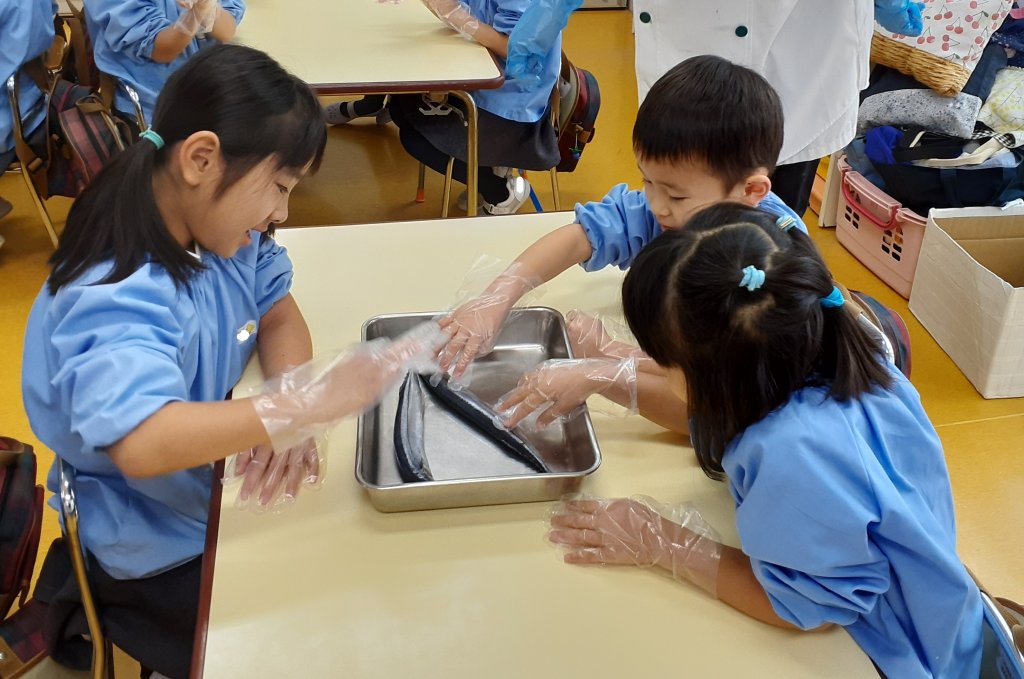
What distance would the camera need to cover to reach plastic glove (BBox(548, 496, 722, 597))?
32.1 inches

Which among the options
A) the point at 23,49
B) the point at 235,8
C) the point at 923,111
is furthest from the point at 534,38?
the point at 23,49

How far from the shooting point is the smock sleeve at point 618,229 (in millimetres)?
1280

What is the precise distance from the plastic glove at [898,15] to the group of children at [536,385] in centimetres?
95

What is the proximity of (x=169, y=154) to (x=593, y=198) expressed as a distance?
2.23 meters

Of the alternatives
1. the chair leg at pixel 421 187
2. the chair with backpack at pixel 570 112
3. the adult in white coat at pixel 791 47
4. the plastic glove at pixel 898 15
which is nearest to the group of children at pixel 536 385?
the adult in white coat at pixel 791 47

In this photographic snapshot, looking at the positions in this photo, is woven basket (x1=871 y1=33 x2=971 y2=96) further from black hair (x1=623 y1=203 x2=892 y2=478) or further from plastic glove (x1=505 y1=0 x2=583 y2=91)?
black hair (x1=623 y1=203 x2=892 y2=478)

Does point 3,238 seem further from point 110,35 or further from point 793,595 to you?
point 793,595

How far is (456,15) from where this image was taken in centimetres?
222

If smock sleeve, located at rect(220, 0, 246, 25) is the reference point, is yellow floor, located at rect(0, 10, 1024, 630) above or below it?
below

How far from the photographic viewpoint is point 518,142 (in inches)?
93.0

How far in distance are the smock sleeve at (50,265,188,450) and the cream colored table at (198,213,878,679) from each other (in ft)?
0.54

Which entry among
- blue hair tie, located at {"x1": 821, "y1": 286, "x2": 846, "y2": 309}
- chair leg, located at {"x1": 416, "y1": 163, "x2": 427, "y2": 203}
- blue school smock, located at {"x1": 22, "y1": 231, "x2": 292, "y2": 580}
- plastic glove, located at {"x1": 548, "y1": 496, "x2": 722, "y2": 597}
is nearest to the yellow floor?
chair leg, located at {"x1": 416, "y1": 163, "x2": 427, "y2": 203}

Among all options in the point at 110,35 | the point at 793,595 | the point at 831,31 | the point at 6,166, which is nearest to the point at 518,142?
the point at 831,31

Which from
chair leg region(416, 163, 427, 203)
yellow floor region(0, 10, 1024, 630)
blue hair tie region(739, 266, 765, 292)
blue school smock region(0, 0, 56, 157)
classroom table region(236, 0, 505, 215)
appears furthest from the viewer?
chair leg region(416, 163, 427, 203)
